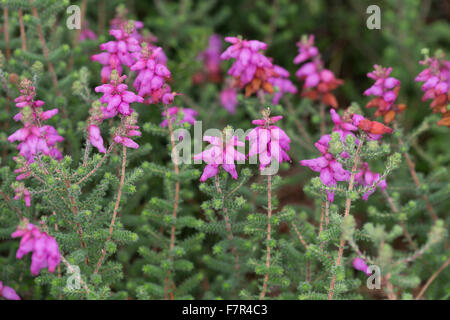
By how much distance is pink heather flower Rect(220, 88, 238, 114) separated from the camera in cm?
427

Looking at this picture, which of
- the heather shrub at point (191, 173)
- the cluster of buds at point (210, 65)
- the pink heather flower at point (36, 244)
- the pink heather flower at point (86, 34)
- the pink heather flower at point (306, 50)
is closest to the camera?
the pink heather flower at point (36, 244)

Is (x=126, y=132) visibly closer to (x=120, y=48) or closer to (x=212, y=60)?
(x=120, y=48)

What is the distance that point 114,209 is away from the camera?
2.76 metres

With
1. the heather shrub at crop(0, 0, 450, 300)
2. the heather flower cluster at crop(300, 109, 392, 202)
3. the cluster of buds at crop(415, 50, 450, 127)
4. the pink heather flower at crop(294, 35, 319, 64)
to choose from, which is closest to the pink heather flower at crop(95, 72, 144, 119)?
the heather shrub at crop(0, 0, 450, 300)

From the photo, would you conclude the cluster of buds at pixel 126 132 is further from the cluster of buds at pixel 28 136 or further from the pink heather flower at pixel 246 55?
the pink heather flower at pixel 246 55

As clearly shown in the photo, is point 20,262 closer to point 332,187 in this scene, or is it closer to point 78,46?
point 78,46

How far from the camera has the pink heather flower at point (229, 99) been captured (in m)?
4.27

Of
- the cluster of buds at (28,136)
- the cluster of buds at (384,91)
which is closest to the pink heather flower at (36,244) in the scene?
the cluster of buds at (28,136)

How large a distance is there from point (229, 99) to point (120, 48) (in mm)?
1530

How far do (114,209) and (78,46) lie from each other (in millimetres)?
1599

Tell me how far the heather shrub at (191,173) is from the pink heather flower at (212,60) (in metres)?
0.32

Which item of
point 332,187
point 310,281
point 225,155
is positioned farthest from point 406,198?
point 225,155

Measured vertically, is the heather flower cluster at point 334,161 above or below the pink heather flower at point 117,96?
below

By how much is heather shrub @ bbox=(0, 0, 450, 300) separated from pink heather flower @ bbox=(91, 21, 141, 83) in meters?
0.01
